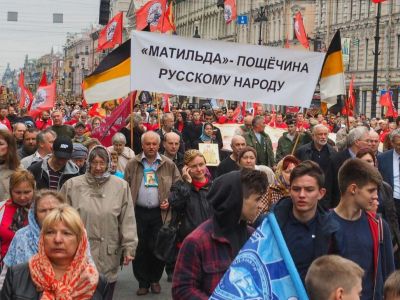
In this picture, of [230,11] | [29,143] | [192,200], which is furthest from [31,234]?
[230,11]

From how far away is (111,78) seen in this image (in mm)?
10383

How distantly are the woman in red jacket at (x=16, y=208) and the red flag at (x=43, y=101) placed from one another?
13228mm

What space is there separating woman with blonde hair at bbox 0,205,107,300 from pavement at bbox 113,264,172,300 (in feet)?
14.7

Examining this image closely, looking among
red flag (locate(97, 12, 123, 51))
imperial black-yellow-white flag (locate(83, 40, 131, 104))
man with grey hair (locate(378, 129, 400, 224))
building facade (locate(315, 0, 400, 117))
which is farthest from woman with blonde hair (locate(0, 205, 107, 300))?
building facade (locate(315, 0, 400, 117))

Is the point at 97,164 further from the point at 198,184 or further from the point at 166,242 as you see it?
the point at 198,184

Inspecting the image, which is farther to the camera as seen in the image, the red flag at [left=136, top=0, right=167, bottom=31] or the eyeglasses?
the red flag at [left=136, top=0, right=167, bottom=31]

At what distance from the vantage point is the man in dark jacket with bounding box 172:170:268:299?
14.1ft

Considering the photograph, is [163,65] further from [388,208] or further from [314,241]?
[314,241]

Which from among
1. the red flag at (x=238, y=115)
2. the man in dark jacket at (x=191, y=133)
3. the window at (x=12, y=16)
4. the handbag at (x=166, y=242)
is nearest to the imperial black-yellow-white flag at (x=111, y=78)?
the handbag at (x=166, y=242)

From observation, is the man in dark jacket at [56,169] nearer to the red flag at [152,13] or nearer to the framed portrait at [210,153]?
the framed portrait at [210,153]

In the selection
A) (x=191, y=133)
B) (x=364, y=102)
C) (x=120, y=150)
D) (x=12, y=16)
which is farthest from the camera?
(x=364, y=102)

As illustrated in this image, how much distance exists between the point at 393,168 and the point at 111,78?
349cm

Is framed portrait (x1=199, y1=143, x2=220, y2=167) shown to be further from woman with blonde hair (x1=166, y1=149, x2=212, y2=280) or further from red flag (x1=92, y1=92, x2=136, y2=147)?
woman with blonde hair (x1=166, y1=149, x2=212, y2=280)

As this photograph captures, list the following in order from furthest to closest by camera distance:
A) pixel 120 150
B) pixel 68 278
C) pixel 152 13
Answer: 1. pixel 152 13
2. pixel 120 150
3. pixel 68 278
